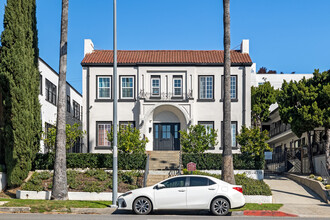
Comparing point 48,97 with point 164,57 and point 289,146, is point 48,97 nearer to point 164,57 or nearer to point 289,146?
point 164,57

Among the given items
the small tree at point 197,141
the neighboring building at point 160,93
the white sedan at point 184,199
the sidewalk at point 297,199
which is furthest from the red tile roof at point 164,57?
the white sedan at point 184,199

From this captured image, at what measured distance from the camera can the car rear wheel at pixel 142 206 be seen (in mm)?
15656

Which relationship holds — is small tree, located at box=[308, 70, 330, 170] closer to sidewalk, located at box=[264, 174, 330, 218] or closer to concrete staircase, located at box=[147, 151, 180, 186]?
sidewalk, located at box=[264, 174, 330, 218]

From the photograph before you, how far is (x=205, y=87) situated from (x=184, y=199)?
A: 16.1 meters

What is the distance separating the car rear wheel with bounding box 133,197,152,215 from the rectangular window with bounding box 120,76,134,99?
15818mm

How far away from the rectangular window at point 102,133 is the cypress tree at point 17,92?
25.7 ft

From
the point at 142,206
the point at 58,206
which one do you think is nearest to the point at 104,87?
the point at 58,206

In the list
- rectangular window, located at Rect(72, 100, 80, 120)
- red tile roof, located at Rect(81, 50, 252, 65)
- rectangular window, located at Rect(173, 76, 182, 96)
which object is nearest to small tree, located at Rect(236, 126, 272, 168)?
rectangular window, located at Rect(173, 76, 182, 96)

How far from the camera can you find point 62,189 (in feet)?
63.9

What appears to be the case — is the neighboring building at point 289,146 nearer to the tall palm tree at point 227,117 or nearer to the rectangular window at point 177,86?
the rectangular window at point 177,86

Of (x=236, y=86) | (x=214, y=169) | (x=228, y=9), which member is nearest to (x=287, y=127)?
(x=236, y=86)

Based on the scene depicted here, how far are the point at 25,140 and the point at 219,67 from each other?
1470 centimetres

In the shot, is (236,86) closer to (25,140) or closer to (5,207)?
(25,140)

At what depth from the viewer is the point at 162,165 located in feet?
91.7
